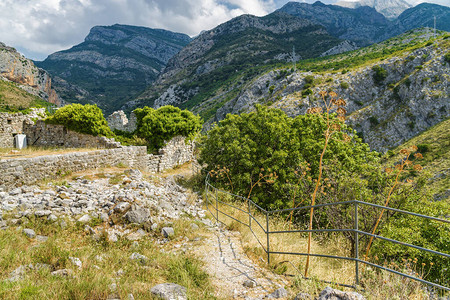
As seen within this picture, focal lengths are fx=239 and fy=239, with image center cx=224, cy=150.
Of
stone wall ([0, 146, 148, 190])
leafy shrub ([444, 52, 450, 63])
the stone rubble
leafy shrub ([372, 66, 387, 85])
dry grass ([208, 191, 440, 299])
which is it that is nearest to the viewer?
dry grass ([208, 191, 440, 299])

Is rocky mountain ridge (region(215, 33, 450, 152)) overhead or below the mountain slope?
below

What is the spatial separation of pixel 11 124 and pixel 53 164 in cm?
920

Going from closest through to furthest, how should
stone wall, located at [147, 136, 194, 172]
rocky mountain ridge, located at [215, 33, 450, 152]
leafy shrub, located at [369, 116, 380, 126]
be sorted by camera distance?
stone wall, located at [147, 136, 194, 172], rocky mountain ridge, located at [215, 33, 450, 152], leafy shrub, located at [369, 116, 380, 126]

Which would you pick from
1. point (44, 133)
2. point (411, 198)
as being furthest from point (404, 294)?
point (44, 133)

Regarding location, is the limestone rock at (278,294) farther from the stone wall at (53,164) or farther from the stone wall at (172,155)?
the stone wall at (172,155)

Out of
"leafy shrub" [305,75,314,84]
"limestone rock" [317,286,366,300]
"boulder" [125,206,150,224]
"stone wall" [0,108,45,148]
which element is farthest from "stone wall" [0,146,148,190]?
"leafy shrub" [305,75,314,84]

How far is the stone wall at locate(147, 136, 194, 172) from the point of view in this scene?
1600cm

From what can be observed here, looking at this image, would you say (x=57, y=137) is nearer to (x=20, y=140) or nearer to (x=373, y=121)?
(x=20, y=140)

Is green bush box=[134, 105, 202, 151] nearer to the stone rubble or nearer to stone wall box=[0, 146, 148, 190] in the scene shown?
stone wall box=[0, 146, 148, 190]

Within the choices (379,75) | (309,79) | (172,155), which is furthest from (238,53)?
(172,155)

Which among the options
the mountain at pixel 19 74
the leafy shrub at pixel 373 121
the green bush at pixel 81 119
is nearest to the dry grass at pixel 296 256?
the green bush at pixel 81 119

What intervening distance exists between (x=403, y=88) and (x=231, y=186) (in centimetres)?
5796

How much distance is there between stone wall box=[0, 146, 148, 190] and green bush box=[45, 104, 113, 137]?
331cm

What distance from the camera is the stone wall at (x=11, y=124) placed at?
14.9m
